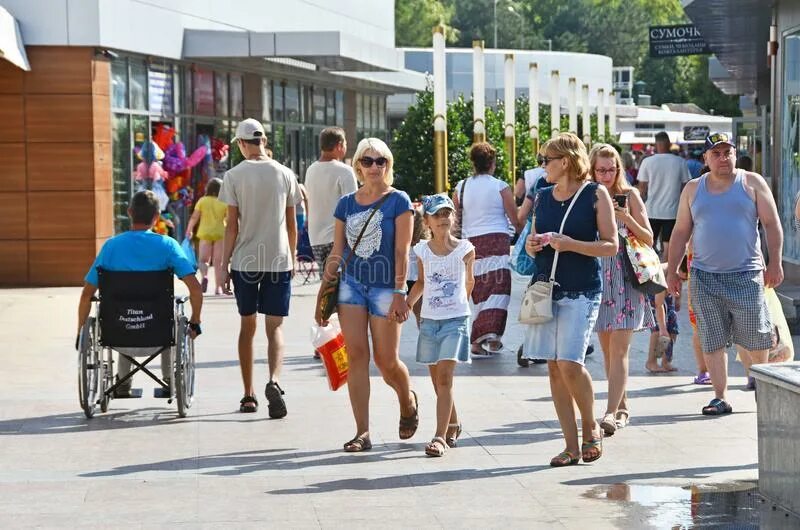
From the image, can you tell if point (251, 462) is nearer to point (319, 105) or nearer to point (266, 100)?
point (266, 100)

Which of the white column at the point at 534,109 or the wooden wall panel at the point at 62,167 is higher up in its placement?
the white column at the point at 534,109

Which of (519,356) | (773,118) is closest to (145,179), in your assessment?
(773,118)

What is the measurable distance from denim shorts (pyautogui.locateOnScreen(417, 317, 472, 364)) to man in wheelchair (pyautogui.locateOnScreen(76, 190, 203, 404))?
5.66 feet

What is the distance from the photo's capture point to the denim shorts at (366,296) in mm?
8414

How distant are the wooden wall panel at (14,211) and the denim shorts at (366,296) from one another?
Result: 1293 centimetres

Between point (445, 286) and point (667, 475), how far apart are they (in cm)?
163

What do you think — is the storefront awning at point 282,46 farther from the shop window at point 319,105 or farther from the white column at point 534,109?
the shop window at point 319,105

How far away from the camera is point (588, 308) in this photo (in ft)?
26.2

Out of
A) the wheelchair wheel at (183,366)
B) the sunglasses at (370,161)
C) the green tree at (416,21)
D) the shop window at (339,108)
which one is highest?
the green tree at (416,21)

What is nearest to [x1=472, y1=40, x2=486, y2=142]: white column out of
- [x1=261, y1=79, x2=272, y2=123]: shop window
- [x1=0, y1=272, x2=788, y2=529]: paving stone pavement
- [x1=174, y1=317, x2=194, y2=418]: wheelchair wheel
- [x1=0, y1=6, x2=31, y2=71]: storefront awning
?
[x1=0, y1=6, x2=31, y2=71]: storefront awning

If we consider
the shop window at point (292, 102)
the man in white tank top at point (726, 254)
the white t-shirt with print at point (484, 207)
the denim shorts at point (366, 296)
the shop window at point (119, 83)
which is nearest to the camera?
the denim shorts at point (366, 296)

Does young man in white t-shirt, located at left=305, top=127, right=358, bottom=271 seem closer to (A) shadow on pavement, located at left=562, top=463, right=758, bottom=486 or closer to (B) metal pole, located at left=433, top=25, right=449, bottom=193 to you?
(A) shadow on pavement, located at left=562, top=463, right=758, bottom=486

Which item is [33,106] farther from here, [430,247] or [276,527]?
[276,527]

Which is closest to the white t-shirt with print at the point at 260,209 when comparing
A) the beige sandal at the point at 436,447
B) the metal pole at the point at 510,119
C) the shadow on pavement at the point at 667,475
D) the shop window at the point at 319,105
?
the beige sandal at the point at 436,447
